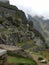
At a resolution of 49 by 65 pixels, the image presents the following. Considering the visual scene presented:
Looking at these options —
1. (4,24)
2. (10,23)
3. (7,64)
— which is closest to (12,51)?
(7,64)

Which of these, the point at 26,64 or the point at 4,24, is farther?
the point at 4,24

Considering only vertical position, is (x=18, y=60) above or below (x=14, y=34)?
above

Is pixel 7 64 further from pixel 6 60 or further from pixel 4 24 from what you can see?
pixel 4 24

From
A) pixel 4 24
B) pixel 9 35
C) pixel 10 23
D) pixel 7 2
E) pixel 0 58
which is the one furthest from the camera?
pixel 7 2

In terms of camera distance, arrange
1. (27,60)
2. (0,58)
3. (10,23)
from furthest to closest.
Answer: (10,23), (27,60), (0,58)

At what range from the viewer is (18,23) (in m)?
112

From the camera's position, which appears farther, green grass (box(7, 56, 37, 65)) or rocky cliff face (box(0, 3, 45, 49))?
rocky cliff face (box(0, 3, 45, 49))

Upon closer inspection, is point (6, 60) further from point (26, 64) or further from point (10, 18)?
point (10, 18)

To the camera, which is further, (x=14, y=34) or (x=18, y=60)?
(x=14, y=34)

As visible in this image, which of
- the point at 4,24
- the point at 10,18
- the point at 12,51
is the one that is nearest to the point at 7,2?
the point at 10,18

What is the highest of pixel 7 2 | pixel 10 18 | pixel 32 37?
pixel 7 2

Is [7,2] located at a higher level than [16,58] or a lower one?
higher

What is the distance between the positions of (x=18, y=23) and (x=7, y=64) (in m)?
85.2

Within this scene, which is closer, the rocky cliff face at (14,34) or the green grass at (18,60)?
the green grass at (18,60)
